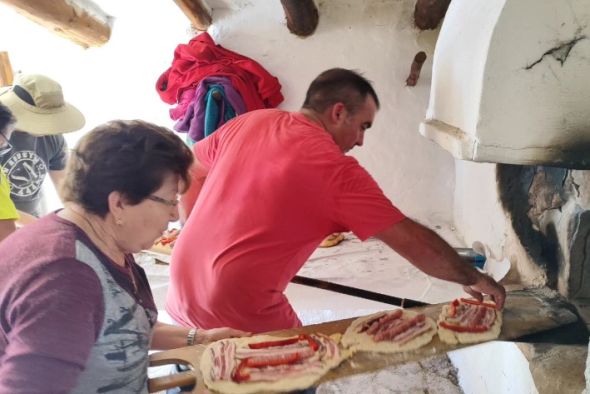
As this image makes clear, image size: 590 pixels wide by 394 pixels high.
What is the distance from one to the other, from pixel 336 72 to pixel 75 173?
86cm

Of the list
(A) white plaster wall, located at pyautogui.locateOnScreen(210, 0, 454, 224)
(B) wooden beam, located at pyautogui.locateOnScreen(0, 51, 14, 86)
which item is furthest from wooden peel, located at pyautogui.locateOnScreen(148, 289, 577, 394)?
(B) wooden beam, located at pyautogui.locateOnScreen(0, 51, 14, 86)

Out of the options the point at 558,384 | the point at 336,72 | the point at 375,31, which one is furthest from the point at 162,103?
the point at 558,384

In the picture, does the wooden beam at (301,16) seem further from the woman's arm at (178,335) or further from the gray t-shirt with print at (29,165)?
the woman's arm at (178,335)

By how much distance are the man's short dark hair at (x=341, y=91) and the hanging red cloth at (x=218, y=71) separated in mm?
1307

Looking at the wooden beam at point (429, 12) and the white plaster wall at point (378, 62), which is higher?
the wooden beam at point (429, 12)

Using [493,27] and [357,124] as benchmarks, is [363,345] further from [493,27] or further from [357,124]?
[493,27]

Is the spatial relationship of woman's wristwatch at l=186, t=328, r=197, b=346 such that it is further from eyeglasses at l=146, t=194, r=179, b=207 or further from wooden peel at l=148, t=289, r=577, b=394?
eyeglasses at l=146, t=194, r=179, b=207

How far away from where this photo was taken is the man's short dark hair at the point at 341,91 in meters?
1.40

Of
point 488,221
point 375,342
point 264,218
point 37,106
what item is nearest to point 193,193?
point 264,218

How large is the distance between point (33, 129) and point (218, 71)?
1.07 meters

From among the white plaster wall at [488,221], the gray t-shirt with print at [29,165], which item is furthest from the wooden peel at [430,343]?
the gray t-shirt with print at [29,165]

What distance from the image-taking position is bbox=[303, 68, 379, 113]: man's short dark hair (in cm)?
140

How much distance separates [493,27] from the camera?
3.17ft

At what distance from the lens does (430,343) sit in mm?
1188
